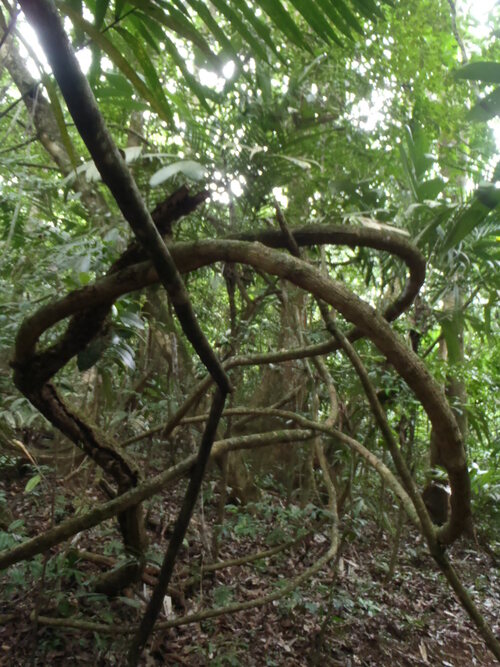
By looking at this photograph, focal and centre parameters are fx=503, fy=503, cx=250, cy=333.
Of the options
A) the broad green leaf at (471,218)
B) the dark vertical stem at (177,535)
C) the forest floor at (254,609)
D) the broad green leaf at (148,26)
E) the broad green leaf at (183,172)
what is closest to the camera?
the broad green leaf at (148,26)

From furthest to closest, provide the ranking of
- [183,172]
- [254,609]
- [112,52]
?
[254,609] → [183,172] → [112,52]

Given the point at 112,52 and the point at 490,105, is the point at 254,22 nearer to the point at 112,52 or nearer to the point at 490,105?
the point at 112,52

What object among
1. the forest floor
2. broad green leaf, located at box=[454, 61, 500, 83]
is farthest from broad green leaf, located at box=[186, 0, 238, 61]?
the forest floor

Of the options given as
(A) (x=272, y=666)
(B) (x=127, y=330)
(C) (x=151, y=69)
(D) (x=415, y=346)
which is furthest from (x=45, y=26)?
(D) (x=415, y=346)

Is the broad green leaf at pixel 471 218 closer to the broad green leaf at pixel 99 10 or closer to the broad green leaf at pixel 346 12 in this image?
the broad green leaf at pixel 346 12

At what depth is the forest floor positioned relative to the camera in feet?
7.16

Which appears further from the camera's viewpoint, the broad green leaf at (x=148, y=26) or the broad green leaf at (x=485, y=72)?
the broad green leaf at (x=148, y=26)

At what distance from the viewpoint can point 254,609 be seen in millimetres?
2936

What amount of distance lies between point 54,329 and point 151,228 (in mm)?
1424

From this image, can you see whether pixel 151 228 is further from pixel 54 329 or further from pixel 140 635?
pixel 140 635

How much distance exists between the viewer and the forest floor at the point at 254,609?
2.18m

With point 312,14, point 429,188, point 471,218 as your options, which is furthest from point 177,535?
point 429,188

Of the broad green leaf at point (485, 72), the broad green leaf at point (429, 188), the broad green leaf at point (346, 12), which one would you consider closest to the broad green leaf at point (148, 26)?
the broad green leaf at point (346, 12)

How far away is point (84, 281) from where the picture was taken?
177 centimetres
